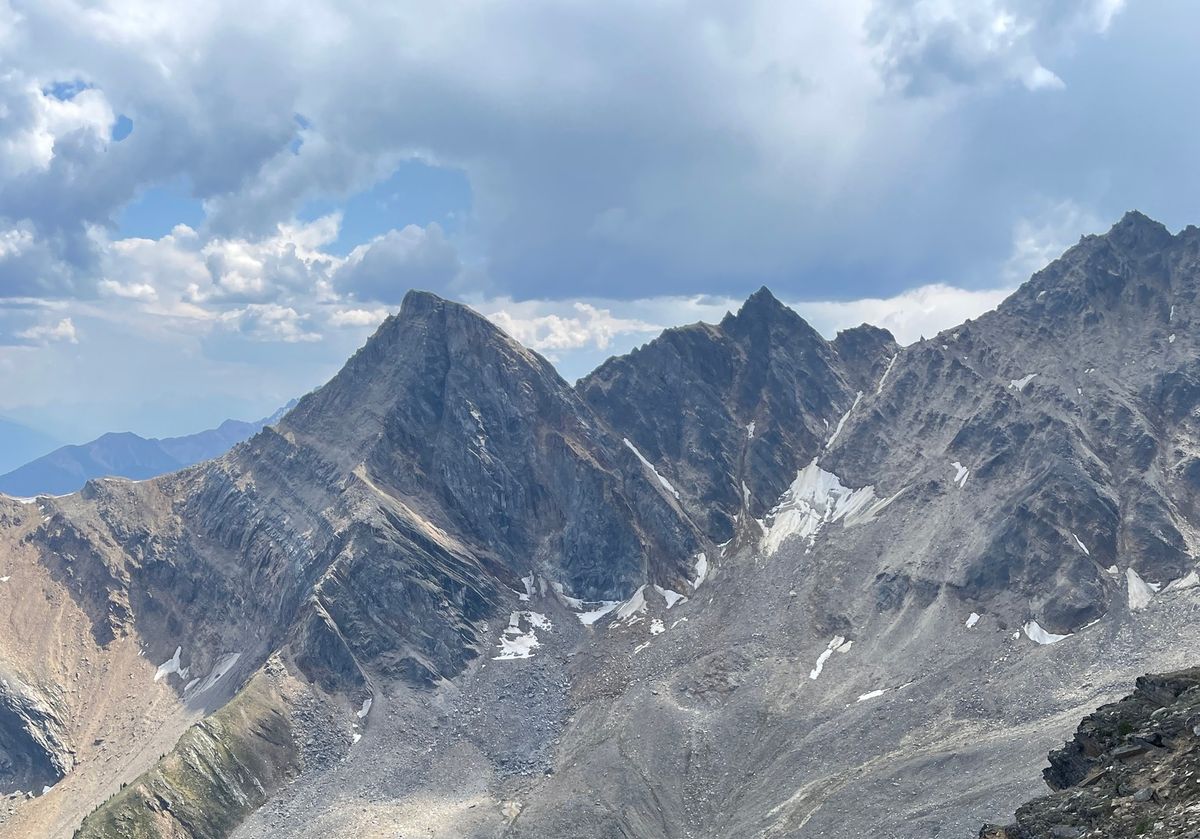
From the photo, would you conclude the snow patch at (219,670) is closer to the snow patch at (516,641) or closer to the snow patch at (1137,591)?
the snow patch at (516,641)

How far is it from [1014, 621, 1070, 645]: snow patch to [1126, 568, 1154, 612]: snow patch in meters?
13.9

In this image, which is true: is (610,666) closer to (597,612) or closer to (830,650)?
(597,612)

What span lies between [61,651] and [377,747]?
255 ft

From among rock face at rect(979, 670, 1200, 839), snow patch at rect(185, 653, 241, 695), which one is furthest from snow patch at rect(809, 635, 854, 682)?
snow patch at rect(185, 653, 241, 695)

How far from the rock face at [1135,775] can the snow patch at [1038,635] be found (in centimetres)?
10166

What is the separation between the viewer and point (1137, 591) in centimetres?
15425

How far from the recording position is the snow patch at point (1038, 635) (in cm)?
14750

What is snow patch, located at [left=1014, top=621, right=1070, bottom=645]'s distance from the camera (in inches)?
5807

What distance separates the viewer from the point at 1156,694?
54.0m

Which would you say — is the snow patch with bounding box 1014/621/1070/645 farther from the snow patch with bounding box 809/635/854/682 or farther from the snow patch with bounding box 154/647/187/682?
the snow patch with bounding box 154/647/187/682

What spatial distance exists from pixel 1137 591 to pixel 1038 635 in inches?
835

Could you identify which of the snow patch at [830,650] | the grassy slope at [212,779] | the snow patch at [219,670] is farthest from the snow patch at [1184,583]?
the snow patch at [219,670]

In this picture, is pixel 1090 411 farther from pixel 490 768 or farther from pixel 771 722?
pixel 490 768

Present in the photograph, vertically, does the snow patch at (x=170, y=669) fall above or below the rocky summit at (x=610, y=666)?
above
